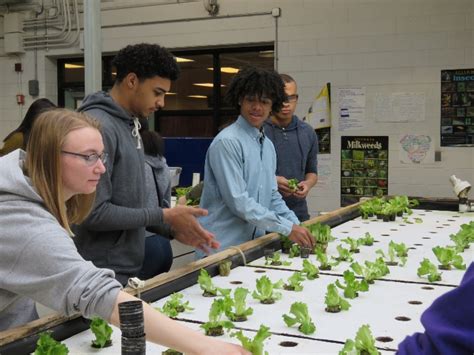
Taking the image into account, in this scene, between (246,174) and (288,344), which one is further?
(246,174)

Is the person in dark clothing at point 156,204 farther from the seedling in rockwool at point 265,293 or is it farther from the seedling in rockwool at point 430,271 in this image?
the seedling in rockwool at point 430,271

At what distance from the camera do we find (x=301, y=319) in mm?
1448

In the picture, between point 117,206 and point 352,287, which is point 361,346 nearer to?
point 352,287

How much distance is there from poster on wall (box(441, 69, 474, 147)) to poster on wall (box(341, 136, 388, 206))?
0.63 meters

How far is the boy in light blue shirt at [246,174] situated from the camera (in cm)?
238

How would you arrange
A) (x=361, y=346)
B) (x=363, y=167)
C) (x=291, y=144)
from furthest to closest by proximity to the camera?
(x=363, y=167)
(x=291, y=144)
(x=361, y=346)

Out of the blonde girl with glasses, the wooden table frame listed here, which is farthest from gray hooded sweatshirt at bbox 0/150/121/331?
the wooden table frame

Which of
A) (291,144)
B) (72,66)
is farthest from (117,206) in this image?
(72,66)

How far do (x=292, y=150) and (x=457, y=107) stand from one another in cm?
288

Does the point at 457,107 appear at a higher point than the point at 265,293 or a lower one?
higher

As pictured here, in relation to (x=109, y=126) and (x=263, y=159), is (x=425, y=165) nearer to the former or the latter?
(x=263, y=159)

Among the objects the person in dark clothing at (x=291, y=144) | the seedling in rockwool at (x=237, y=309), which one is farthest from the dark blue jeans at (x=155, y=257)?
the person in dark clothing at (x=291, y=144)

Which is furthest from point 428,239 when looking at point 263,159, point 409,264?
point 263,159

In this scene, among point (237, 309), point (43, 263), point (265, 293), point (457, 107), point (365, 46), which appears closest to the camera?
point (43, 263)
